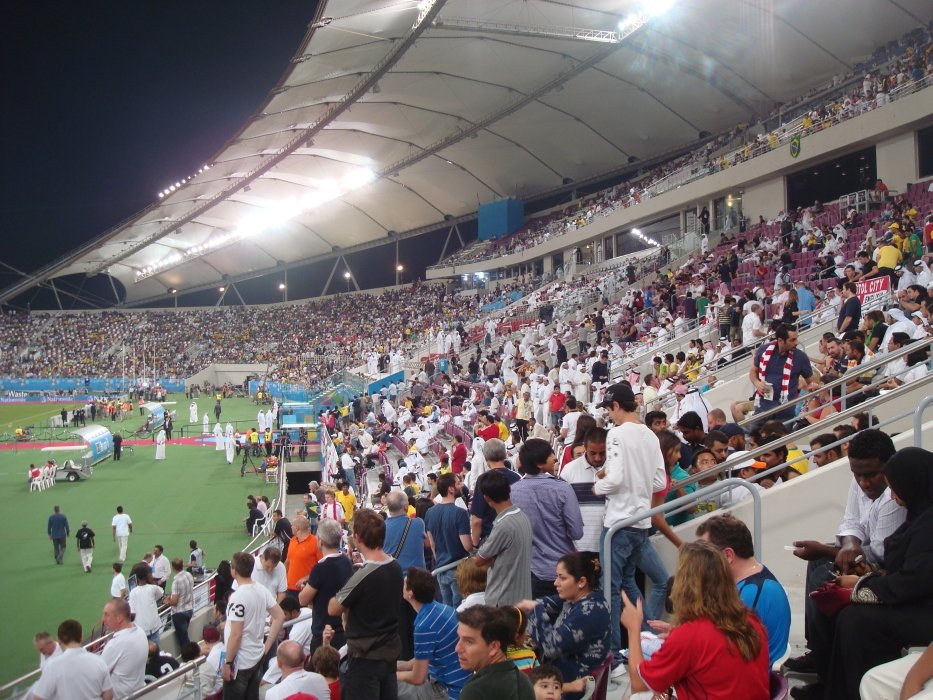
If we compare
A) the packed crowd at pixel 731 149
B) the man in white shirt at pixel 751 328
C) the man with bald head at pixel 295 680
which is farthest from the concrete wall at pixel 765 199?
the man with bald head at pixel 295 680

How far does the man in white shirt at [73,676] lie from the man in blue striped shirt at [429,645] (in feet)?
7.61

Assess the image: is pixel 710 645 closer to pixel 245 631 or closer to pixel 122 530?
pixel 245 631

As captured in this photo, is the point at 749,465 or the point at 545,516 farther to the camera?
the point at 749,465

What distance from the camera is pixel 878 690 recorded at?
2.81 meters

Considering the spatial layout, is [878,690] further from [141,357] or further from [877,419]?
[141,357]

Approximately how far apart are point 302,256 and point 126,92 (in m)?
29.6

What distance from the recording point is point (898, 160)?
21.5m

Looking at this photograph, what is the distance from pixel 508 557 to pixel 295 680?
1.45m

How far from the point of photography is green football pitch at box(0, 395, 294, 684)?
1248 centimetres

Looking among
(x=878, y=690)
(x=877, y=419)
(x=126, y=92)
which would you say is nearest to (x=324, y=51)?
(x=126, y=92)

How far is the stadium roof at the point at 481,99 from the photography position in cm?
2716

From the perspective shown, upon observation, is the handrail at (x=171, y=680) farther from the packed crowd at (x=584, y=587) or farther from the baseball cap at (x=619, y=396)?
the baseball cap at (x=619, y=396)

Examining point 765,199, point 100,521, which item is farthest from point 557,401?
point 765,199

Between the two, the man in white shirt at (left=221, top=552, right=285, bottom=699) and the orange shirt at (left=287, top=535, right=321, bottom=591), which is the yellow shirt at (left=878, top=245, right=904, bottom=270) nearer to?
the orange shirt at (left=287, top=535, right=321, bottom=591)
